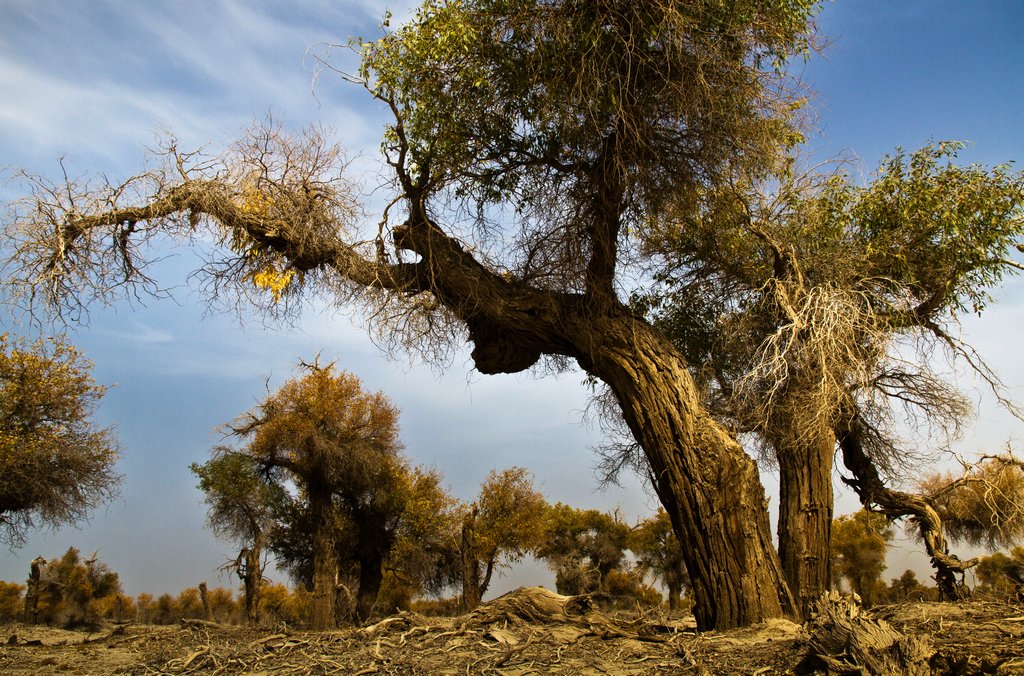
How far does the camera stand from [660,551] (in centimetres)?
2172

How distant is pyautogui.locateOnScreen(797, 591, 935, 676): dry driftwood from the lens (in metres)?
4.45

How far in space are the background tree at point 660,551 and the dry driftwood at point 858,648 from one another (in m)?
15.8

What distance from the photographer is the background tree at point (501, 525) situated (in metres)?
19.5

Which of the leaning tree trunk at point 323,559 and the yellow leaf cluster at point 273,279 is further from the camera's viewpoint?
the leaning tree trunk at point 323,559

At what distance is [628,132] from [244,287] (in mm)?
4920

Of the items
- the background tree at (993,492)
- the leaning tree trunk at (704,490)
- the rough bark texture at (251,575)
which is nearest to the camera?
the leaning tree trunk at (704,490)

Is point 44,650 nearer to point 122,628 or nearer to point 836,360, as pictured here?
point 122,628

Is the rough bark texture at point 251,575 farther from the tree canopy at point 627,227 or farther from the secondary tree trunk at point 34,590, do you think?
the tree canopy at point 627,227

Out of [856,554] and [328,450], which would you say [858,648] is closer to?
[328,450]

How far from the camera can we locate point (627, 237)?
32.1ft

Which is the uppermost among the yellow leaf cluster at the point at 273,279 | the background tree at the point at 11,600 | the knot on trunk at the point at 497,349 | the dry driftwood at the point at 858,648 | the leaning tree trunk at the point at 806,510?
the yellow leaf cluster at the point at 273,279

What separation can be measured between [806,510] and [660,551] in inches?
521

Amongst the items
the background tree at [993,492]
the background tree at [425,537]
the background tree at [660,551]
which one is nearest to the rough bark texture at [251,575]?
the background tree at [425,537]

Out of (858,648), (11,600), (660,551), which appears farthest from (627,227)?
(11,600)
